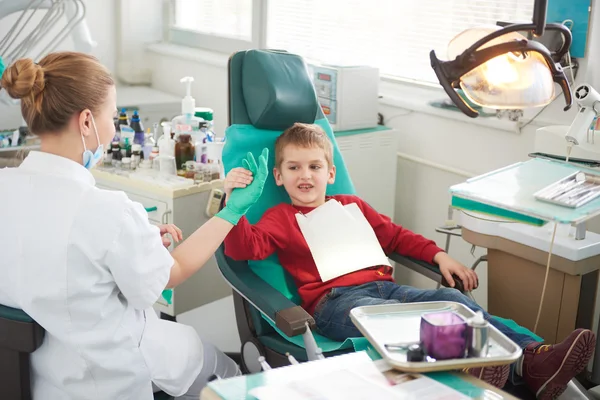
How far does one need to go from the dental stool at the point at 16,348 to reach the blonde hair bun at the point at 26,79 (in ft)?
1.49

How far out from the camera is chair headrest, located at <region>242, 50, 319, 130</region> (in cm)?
222

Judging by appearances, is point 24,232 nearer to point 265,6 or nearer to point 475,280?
point 475,280

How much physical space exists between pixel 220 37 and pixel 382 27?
127 centimetres

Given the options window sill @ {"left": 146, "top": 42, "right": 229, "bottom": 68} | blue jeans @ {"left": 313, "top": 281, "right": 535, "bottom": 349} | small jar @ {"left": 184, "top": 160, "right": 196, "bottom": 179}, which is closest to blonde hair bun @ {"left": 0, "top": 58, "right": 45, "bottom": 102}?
blue jeans @ {"left": 313, "top": 281, "right": 535, "bottom": 349}

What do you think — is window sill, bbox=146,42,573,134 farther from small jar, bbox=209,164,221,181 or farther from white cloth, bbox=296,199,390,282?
small jar, bbox=209,164,221,181

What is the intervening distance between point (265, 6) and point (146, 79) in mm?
1085

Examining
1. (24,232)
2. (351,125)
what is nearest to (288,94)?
(351,125)

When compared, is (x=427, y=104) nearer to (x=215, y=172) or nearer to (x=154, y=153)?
(x=215, y=172)

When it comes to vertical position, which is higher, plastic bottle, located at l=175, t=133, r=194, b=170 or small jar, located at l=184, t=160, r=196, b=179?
plastic bottle, located at l=175, t=133, r=194, b=170

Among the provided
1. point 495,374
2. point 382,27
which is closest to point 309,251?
point 495,374

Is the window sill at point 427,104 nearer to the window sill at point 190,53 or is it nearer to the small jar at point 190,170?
the small jar at point 190,170

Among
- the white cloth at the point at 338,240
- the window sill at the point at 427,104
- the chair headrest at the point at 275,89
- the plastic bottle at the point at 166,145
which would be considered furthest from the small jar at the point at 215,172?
the window sill at the point at 427,104

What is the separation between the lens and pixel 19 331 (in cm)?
146

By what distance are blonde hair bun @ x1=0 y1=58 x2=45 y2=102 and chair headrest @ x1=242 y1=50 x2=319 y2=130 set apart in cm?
83
